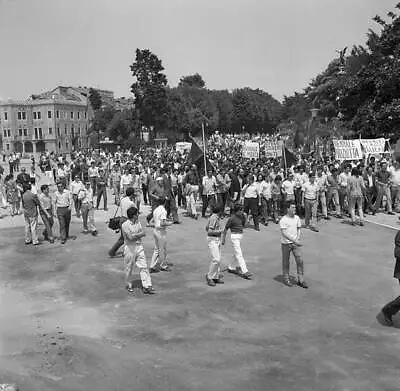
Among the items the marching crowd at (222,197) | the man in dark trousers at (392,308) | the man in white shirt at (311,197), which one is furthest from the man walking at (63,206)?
the man in dark trousers at (392,308)

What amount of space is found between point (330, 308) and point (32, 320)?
15.8 ft

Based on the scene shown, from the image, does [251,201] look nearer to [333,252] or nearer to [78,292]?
[333,252]

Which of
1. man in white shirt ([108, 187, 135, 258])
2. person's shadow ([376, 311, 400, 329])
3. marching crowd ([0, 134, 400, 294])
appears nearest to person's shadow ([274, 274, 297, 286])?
marching crowd ([0, 134, 400, 294])

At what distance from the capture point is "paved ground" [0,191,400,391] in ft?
20.5

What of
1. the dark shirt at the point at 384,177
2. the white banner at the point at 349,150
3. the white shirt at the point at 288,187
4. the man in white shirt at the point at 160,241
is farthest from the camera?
the white banner at the point at 349,150

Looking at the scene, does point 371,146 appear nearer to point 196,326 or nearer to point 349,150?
point 349,150

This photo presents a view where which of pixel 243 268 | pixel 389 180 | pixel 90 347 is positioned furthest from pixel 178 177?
pixel 90 347

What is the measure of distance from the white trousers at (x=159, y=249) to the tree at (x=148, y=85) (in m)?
59.5

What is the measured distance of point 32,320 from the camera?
26.7 ft

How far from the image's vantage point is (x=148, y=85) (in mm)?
68562

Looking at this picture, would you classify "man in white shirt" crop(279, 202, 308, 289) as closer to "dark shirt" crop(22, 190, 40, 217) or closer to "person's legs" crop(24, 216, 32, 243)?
"dark shirt" crop(22, 190, 40, 217)

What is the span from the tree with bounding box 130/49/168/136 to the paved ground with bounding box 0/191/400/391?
2289 inches

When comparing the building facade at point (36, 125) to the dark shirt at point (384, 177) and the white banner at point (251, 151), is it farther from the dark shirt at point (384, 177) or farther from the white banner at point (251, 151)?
the dark shirt at point (384, 177)

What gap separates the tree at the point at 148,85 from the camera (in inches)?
2667
